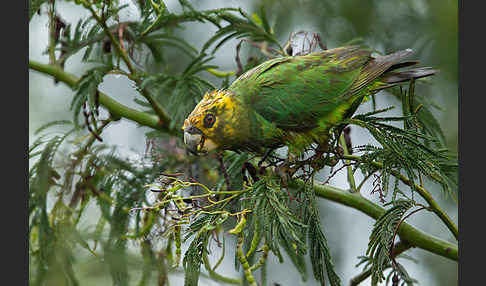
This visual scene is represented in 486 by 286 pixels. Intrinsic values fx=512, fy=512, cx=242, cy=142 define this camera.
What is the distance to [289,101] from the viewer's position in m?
1.92

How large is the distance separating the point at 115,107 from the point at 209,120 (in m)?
0.61

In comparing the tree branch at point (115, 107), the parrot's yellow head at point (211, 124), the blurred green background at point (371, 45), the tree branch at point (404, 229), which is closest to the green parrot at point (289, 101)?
the parrot's yellow head at point (211, 124)

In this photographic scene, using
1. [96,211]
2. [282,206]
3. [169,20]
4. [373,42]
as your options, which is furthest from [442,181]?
[373,42]

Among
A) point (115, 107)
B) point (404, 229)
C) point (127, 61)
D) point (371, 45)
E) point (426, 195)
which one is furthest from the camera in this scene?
point (371, 45)

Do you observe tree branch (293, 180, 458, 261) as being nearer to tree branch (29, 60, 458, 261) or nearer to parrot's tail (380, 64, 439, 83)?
tree branch (29, 60, 458, 261)

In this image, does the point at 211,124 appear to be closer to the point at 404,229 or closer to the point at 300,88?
the point at 300,88

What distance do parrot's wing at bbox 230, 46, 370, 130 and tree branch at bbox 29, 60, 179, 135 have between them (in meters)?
0.48

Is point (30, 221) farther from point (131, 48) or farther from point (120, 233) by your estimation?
point (131, 48)

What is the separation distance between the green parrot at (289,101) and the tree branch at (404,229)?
0.75ft

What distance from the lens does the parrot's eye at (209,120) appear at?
1.84 metres

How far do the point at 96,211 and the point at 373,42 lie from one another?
2.99m

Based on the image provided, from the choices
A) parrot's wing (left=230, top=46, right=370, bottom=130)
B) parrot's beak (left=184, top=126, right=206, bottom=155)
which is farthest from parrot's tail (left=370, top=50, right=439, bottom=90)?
parrot's beak (left=184, top=126, right=206, bottom=155)

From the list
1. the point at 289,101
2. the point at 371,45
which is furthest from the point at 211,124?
the point at 371,45

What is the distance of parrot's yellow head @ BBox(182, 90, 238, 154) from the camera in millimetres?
1837
